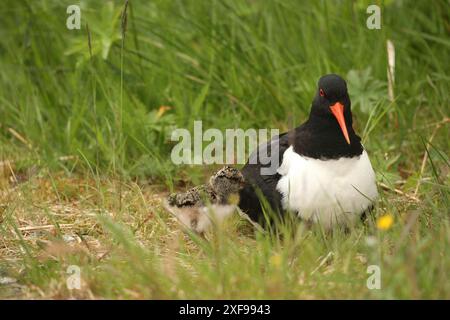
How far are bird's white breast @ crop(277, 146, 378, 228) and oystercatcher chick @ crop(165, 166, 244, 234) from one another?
0.24m

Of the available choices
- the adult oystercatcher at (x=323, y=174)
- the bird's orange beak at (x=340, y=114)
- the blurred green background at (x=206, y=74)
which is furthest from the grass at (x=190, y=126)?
the bird's orange beak at (x=340, y=114)

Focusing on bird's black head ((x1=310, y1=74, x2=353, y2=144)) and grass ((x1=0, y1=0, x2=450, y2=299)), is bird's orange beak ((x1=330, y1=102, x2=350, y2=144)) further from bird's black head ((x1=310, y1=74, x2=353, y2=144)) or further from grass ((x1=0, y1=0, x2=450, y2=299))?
grass ((x1=0, y1=0, x2=450, y2=299))

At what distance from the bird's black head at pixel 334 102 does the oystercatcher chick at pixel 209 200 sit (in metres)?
0.51

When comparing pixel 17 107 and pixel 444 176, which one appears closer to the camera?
pixel 444 176

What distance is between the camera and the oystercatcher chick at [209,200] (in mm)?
3689

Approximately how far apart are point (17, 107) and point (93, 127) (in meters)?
0.74

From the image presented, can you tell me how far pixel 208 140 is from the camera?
15.9 feet
